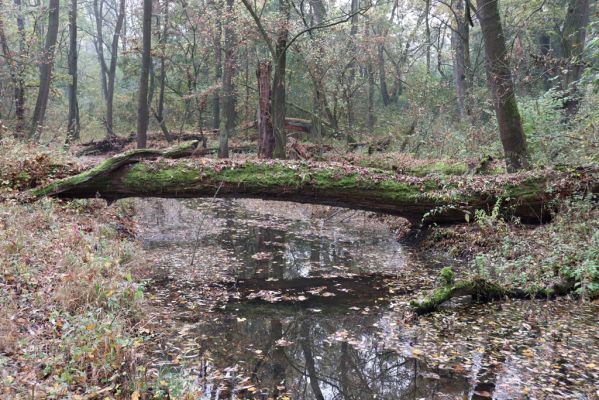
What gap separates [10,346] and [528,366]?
4497 mm

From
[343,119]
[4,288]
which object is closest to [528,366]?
[4,288]

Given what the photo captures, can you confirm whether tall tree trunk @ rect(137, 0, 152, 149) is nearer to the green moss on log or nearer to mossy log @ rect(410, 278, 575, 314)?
the green moss on log

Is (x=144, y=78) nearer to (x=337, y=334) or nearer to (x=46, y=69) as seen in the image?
(x=46, y=69)

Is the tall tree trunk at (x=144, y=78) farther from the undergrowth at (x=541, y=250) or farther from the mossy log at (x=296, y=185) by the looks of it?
the undergrowth at (x=541, y=250)

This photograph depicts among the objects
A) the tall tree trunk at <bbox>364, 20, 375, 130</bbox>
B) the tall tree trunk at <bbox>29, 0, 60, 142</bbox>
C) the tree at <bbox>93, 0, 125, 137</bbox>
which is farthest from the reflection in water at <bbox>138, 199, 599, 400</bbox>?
the tree at <bbox>93, 0, 125, 137</bbox>

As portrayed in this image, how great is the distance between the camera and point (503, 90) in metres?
8.96

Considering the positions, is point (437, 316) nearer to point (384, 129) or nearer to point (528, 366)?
point (528, 366)

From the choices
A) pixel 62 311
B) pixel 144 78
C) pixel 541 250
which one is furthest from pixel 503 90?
pixel 144 78

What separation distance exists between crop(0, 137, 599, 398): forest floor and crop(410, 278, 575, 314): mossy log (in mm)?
121

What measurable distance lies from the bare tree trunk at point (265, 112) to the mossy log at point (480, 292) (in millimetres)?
9329

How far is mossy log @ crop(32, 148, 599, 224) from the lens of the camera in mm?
8453

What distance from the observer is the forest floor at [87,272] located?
11.5ft

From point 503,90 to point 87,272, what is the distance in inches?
318

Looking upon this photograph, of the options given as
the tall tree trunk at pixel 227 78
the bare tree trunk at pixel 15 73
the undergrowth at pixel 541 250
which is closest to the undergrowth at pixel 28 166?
the undergrowth at pixel 541 250
